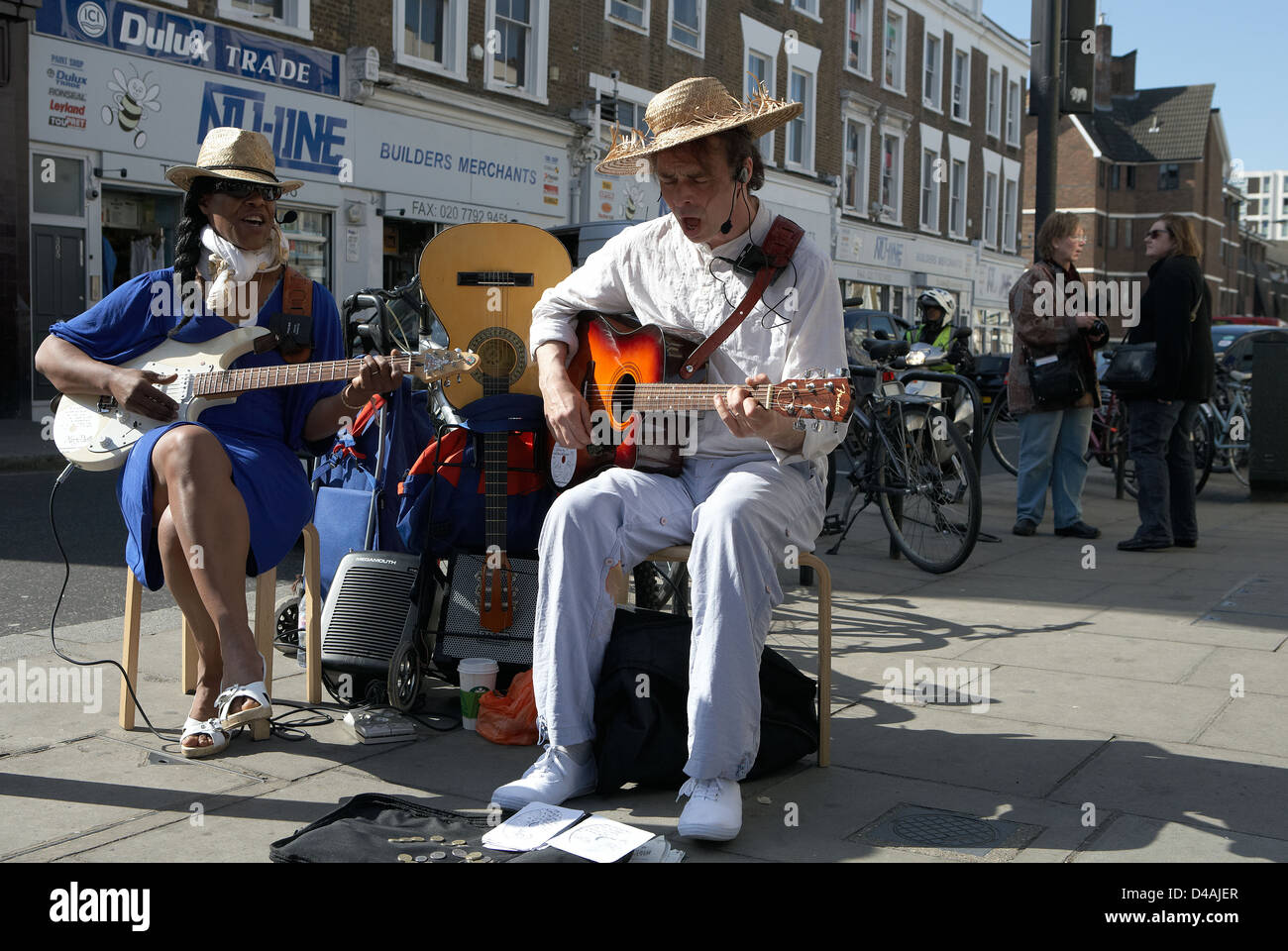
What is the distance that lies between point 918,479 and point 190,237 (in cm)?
398

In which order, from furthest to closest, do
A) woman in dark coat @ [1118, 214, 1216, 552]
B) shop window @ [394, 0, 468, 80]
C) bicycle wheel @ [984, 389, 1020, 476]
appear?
shop window @ [394, 0, 468, 80]
bicycle wheel @ [984, 389, 1020, 476]
woman in dark coat @ [1118, 214, 1216, 552]

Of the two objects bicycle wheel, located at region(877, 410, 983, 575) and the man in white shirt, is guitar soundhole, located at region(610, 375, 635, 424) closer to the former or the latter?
the man in white shirt

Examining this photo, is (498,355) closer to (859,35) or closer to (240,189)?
(240,189)

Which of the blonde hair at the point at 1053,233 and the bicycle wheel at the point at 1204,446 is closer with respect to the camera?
the blonde hair at the point at 1053,233

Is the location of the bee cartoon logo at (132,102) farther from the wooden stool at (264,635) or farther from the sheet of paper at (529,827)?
the sheet of paper at (529,827)

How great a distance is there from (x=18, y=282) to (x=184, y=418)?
11.6m

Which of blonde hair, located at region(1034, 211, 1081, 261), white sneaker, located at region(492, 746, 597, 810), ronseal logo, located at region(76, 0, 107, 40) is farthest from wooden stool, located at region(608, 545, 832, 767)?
ronseal logo, located at region(76, 0, 107, 40)

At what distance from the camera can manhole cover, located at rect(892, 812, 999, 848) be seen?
9.63 feet

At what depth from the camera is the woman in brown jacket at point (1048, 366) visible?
7688 mm

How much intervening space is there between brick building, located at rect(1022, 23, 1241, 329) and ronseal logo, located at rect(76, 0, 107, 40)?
5333cm

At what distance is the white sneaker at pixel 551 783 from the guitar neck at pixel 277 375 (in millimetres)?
1205

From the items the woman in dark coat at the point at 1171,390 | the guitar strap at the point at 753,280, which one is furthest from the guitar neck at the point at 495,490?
the woman in dark coat at the point at 1171,390
